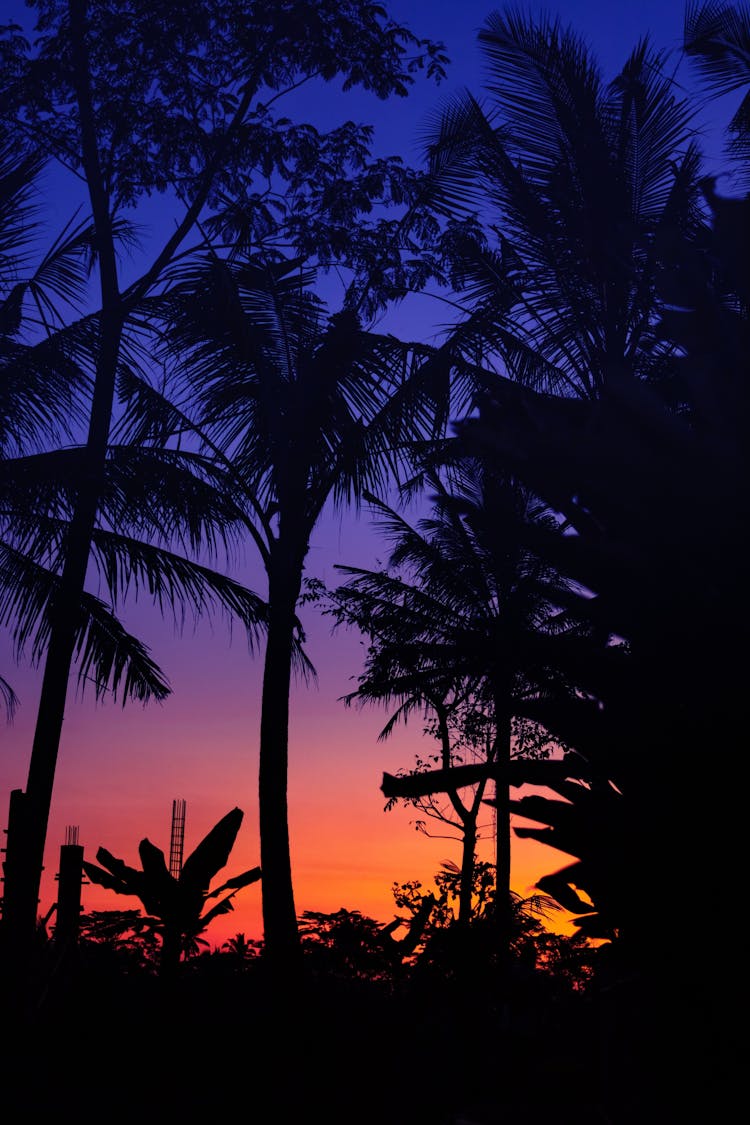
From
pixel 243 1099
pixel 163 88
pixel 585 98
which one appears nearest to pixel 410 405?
pixel 585 98

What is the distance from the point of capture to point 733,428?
434cm

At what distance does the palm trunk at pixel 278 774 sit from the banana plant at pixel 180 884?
2.68 feet

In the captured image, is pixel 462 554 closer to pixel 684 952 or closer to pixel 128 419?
pixel 128 419

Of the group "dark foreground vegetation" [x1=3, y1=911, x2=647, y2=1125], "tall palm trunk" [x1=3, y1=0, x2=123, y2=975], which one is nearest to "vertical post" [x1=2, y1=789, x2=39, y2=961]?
"tall palm trunk" [x1=3, y1=0, x2=123, y2=975]

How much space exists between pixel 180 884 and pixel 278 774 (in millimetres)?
1866

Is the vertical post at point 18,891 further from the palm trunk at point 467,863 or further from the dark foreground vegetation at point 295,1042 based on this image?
the palm trunk at point 467,863

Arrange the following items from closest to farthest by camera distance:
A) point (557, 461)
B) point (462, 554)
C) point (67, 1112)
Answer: point (557, 461) → point (67, 1112) → point (462, 554)

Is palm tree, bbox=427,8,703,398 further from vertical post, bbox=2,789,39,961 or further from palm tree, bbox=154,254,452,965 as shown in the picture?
vertical post, bbox=2,789,39,961

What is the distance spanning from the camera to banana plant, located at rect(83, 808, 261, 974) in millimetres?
13094

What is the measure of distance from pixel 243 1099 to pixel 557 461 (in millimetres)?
9096

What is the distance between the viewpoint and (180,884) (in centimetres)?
1315

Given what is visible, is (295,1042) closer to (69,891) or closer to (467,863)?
(69,891)

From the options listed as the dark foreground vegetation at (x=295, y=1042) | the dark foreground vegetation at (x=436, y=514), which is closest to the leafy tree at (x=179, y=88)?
the dark foreground vegetation at (x=436, y=514)

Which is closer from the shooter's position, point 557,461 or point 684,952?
point 684,952
